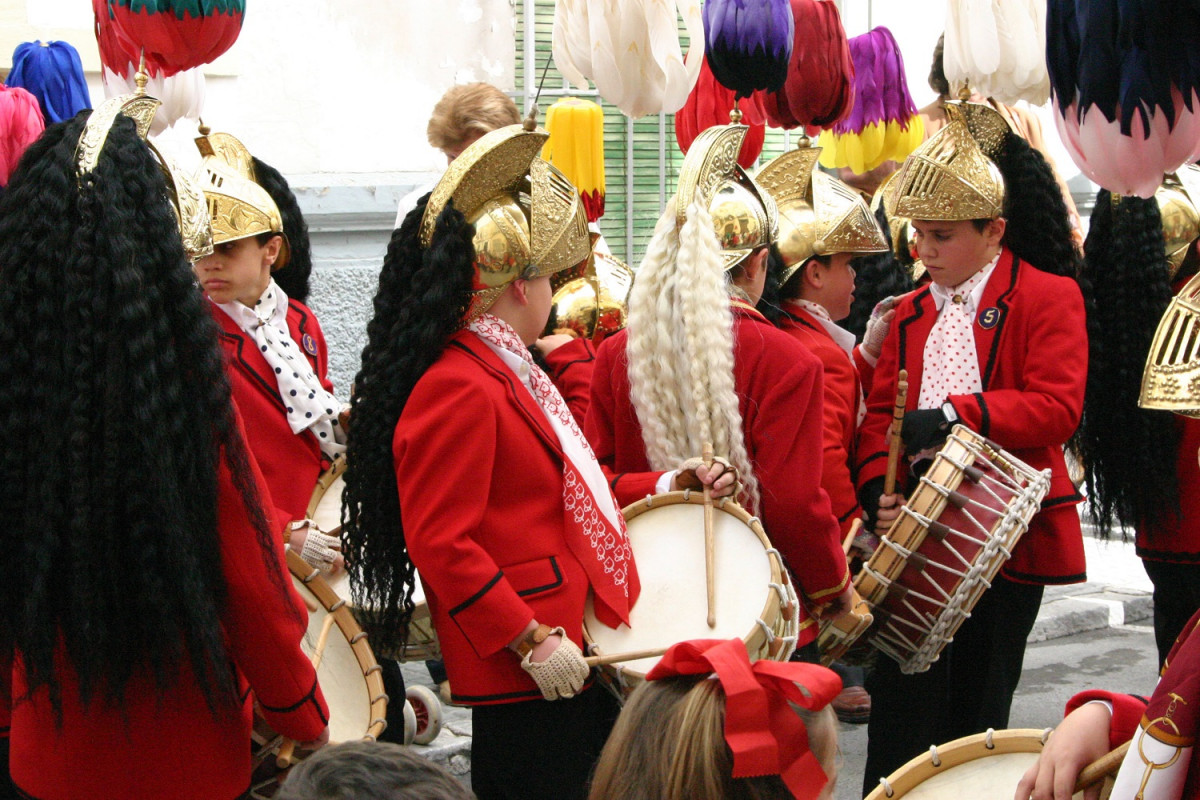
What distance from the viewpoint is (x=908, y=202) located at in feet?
13.1

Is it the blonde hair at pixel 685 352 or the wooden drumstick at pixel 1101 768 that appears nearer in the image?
the wooden drumstick at pixel 1101 768

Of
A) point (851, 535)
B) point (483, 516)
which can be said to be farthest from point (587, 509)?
point (851, 535)

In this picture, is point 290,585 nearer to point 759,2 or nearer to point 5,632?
point 5,632

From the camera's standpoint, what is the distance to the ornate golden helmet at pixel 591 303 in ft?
15.4

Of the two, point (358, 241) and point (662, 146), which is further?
point (662, 146)

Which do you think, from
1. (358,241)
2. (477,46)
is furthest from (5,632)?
(477,46)

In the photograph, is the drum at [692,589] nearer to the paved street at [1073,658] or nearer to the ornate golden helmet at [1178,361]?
the ornate golden helmet at [1178,361]

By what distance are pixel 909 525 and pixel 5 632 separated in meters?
2.15

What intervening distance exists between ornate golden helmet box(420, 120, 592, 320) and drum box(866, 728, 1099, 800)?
4.42 ft

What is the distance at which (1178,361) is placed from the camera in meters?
1.62

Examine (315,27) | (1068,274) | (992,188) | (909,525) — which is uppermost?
(315,27)

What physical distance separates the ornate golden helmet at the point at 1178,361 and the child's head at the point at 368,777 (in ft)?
3.24

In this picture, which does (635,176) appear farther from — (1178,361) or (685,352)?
(1178,361)

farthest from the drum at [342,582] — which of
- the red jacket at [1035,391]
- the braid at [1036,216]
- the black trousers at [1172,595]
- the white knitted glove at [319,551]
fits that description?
the black trousers at [1172,595]
